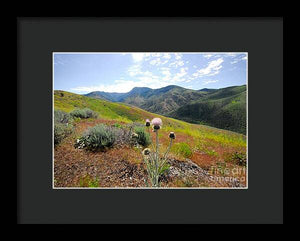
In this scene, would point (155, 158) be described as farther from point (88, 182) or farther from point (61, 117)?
point (61, 117)

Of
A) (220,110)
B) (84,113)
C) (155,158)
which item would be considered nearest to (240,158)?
(220,110)

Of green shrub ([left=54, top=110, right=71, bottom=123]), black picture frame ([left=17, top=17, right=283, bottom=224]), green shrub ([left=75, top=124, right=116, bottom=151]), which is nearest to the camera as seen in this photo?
black picture frame ([left=17, top=17, right=283, bottom=224])

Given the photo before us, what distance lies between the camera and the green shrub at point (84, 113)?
5.83 ft

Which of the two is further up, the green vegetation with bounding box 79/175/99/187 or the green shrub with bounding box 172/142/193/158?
the green shrub with bounding box 172/142/193/158

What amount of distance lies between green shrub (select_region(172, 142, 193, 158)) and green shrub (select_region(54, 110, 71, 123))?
1.63 m

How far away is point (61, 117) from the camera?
A: 167 centimetres

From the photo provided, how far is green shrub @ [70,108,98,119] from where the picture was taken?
178 cm

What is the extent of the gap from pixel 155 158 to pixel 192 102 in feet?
3.34

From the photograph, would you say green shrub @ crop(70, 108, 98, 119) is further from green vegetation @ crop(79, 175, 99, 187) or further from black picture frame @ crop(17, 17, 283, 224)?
green vegetation @ crop(79, 175, 99, 187)

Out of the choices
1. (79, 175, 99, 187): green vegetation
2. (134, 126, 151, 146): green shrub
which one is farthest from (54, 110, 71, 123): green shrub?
(134, 126, 151, 146): green shrub
